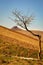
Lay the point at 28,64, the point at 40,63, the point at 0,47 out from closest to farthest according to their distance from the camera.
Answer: the point at 28,64, the point at 40,63, the point at 0,47

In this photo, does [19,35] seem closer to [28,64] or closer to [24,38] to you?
[24,38]

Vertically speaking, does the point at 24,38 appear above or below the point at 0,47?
above

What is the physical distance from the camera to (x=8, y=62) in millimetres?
10844

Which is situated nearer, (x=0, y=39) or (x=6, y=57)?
(x=6, y=57)

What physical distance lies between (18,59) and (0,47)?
2866 millimetres

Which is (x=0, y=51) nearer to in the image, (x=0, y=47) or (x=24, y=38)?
(x=0, y=47)

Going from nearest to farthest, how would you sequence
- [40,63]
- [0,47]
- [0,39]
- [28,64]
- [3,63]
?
[3,63] → [28,64] → [40,63] → [0,47] → [0,39]

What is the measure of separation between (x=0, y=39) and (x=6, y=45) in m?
1.35

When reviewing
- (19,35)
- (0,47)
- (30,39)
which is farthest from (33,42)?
(0,47)

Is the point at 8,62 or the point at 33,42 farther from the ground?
the point at 33,42

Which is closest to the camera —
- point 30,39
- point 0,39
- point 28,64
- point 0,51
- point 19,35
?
point 28,64

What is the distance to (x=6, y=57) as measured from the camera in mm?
11688

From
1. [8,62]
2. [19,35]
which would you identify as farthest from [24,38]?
[8,62]

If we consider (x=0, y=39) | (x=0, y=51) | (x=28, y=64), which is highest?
(x=0, y=39)
